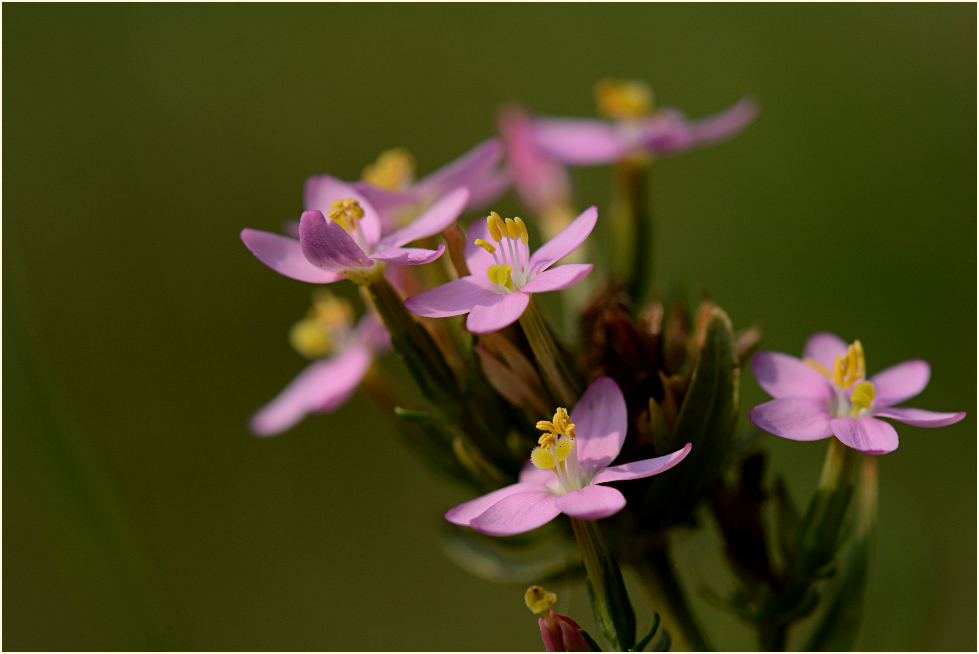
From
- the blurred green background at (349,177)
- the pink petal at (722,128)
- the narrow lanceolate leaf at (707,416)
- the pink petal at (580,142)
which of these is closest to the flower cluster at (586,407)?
the narrow lanceolate leaf at (707,416)

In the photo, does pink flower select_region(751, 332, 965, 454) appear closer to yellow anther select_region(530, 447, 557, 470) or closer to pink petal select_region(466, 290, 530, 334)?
yellow anther select_region(530, 447, 557, 470)

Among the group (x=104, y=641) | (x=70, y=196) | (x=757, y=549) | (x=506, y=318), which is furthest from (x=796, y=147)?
(x=70, y=196)

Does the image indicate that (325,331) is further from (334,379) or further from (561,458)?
(561,458)

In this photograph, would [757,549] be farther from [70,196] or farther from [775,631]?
[70,196]

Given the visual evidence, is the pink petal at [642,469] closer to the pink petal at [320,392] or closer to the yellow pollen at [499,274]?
the yellow pollen at [499,274]

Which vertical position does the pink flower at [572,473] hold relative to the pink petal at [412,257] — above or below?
below

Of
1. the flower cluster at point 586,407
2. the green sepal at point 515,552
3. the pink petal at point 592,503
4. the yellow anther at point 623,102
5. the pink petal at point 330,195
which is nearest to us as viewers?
the pink petal at point 592,503

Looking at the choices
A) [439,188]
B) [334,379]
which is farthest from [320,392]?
[439,188]
